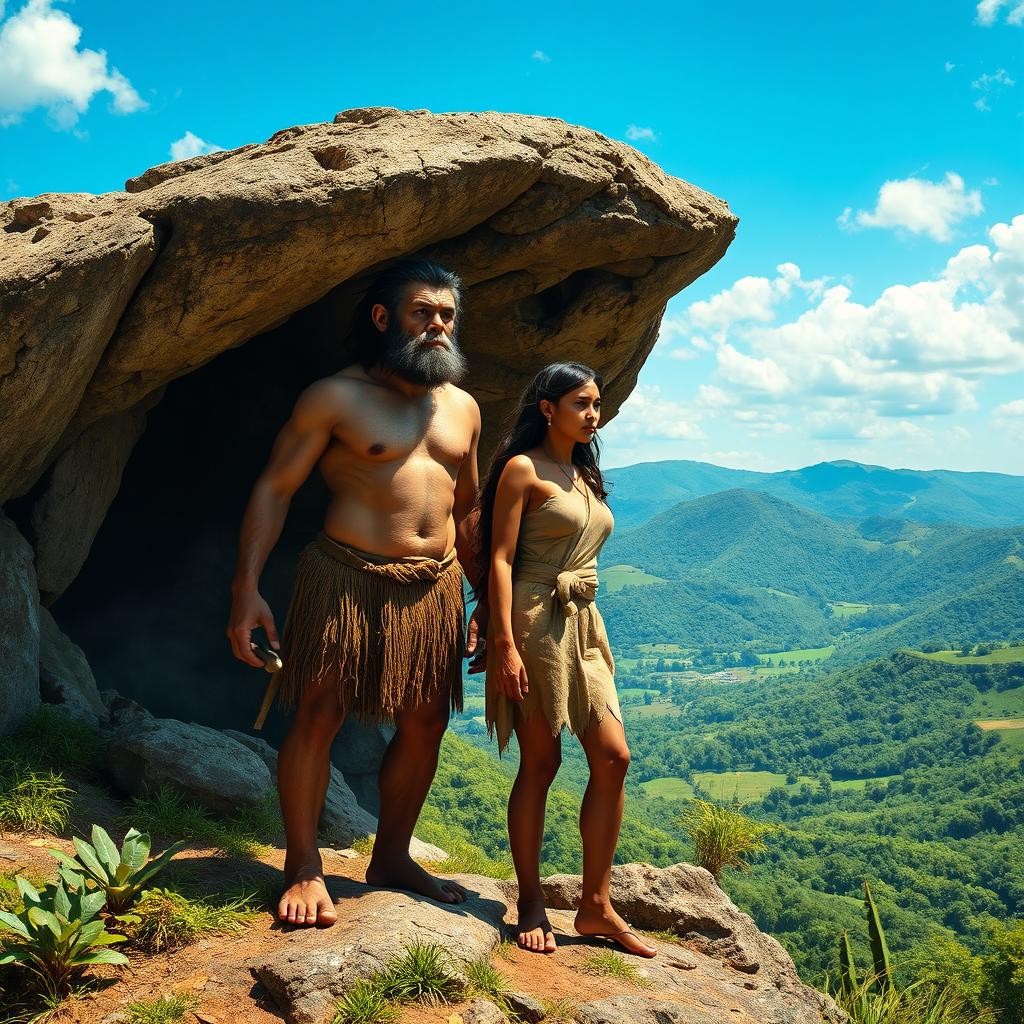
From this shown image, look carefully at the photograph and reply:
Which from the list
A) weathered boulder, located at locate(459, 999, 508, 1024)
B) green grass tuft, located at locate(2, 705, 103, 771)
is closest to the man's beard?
weathered boulder, located at locate(459, 999, 508, 1024)

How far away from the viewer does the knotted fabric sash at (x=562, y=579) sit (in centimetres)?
453

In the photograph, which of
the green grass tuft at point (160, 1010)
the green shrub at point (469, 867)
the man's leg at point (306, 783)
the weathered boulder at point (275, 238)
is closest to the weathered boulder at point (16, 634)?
the weathered boulder at point (275, 238)

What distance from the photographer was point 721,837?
6.50 metres

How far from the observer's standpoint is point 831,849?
47375 millimetres

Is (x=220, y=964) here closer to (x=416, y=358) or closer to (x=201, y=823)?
(x=201, y=823)

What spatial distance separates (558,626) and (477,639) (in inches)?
19.1

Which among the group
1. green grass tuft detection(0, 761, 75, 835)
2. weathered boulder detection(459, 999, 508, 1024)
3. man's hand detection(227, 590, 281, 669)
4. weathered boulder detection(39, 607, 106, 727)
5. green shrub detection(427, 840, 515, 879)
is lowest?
green shrub detection(427, 840, 515, 879)

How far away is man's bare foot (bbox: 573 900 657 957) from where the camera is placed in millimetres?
4602

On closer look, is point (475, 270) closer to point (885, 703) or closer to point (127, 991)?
point (127, 991)

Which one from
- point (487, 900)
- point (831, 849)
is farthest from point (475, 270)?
point (831, 849)

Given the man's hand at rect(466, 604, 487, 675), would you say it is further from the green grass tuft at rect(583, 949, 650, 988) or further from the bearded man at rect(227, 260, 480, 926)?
the green grass tuft at rect(583, 949, 650, 988)

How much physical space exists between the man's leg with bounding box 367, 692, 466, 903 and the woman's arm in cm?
42

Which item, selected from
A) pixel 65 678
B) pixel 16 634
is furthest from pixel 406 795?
pixel 65 678

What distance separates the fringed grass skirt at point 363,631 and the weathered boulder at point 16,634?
1966mm
